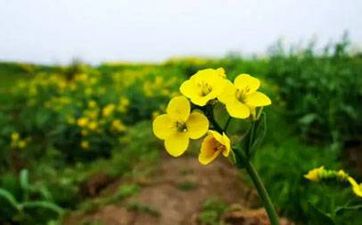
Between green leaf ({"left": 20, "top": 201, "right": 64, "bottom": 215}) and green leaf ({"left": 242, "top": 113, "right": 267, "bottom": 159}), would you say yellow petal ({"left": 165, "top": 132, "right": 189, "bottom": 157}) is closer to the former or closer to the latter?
green leaf ({"left": 242, "top": 113, "right": 267, "bottom": 159})

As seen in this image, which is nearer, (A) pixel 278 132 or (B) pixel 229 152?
(B) pixel 229 152

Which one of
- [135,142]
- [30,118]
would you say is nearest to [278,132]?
[135,142]

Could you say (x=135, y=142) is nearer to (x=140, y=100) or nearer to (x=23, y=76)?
(x=140, y=100)

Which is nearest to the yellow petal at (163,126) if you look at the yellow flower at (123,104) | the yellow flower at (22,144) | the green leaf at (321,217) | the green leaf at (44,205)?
the green leaf at (321,217)

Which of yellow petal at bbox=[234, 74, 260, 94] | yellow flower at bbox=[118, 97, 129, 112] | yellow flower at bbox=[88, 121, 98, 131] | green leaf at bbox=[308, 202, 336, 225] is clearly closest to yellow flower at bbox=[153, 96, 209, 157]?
yellow petal at bbox=[234, 74, 260, 94]

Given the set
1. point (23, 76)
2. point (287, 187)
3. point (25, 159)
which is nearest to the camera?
point (287, 187)
